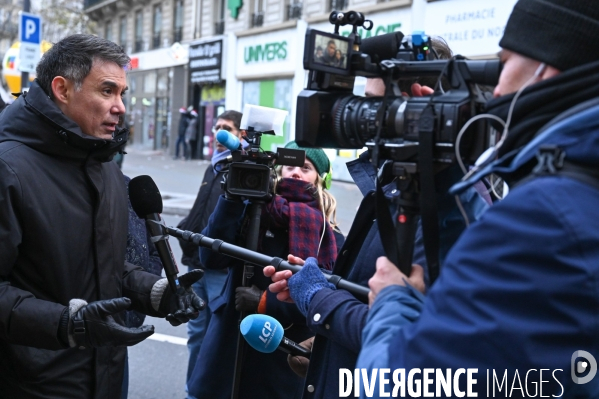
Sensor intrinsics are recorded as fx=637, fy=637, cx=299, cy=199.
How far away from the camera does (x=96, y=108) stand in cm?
226

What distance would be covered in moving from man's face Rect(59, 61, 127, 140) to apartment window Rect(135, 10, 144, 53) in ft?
86.9

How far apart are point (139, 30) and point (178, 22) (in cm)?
442

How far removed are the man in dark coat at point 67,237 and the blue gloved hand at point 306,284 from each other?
507mm

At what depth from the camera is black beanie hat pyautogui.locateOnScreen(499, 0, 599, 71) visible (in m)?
1.20

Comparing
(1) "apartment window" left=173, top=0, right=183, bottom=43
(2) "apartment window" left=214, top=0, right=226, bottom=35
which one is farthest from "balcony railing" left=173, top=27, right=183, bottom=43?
(2) "apartment window" left=214, top=0, right=226, bottom=35

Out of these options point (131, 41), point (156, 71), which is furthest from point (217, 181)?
point (131, 41)

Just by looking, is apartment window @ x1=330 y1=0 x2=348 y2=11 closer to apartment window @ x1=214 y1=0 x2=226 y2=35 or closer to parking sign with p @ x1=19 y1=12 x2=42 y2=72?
apartment window @ x1=214 y1=0 x2=226 y2=35

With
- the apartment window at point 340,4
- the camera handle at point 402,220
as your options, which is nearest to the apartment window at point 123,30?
the apartment window at point 340,4

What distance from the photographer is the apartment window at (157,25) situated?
2573 cm

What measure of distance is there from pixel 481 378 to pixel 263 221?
6.09ft

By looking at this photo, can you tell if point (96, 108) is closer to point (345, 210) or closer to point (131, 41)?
point (345, 210)

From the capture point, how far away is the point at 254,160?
265 cm

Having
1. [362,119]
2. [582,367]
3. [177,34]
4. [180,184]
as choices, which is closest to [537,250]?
[582,367]

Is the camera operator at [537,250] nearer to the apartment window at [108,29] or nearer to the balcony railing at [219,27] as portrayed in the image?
the balcony railing at [219,27]
